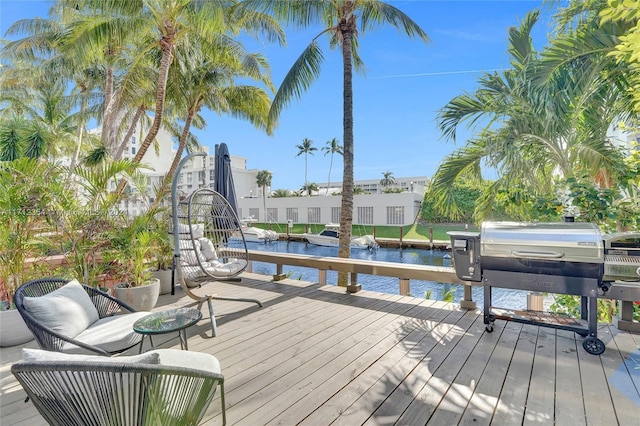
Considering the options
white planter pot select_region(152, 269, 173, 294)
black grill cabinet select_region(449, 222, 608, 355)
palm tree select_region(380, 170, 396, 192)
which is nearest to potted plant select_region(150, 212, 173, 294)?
white planter pot select_region(152, 269, 173, 294)

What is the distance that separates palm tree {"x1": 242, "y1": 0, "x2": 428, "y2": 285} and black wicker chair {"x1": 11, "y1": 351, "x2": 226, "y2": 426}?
504 centimetres

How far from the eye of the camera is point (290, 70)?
691 cm

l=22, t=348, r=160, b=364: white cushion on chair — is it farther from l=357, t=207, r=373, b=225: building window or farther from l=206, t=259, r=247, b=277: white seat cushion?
l=357, t=207, r=373, b=225: building window

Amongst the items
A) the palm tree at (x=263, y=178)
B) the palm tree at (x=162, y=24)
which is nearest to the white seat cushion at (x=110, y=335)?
the palm tree at (x=162, y=24)

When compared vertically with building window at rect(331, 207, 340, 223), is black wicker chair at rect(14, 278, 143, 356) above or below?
below

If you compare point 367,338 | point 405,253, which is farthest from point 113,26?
point 405,253

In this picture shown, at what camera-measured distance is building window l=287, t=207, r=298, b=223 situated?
2710 cm

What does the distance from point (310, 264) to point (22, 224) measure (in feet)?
10.7

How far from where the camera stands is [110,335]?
2096mm

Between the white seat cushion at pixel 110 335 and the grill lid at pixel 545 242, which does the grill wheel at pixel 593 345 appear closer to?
the grill lid at pixel 545 242

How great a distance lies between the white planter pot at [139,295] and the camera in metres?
3.49

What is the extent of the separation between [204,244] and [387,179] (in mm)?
40439

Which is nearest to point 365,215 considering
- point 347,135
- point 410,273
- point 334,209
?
point 334,209

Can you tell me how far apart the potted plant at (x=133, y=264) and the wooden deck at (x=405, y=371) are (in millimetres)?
865
